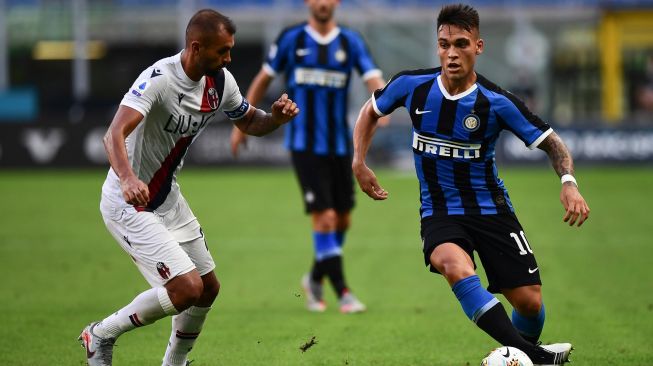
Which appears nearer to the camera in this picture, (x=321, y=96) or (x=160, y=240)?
(x=160, y=240)

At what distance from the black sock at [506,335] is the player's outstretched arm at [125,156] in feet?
6.64

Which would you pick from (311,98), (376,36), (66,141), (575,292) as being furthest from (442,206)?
(376,36)

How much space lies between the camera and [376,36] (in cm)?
3394

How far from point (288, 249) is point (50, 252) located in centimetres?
296

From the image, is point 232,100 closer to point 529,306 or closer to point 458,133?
point 458,133

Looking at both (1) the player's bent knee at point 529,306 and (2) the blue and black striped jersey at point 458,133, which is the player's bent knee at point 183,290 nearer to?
(2) the blue and black striped jersey at point 458,133

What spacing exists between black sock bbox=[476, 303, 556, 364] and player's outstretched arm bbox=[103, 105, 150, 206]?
2.02 meters

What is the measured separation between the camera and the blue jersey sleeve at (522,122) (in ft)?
21.6

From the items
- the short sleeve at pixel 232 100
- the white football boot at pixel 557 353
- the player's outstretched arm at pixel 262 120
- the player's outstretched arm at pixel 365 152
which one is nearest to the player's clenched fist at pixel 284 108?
the player's outstretched arm at pixel 262 120

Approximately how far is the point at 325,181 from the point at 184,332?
3.55 metres

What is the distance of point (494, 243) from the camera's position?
663 centimetres

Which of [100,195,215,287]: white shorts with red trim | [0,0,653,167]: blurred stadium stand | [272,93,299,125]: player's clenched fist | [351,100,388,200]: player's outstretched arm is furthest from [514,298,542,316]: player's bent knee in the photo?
[0,0,653,167]: blurred stadium stand

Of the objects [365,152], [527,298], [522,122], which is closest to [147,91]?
[365,152]

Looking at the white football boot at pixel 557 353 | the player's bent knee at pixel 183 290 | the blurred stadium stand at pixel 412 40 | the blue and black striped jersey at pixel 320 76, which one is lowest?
the blurred stadium stand at pixel 412 40
